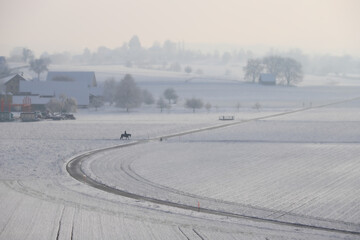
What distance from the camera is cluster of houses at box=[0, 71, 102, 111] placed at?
6744 centimetres

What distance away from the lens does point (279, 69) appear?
412 ft

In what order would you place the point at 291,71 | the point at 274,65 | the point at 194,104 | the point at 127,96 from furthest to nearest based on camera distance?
the point at 274,65 → the point at 291,71 → the point at 127,96 → the point at 194,104

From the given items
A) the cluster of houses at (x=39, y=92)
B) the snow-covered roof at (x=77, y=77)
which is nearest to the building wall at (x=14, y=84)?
the cluster of houses at (x=39, y=92)

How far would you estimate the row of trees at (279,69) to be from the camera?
402 ft

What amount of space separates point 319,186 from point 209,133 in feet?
69.1

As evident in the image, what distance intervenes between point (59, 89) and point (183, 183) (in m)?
56.9

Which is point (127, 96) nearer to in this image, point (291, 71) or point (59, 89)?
point (59, 89)

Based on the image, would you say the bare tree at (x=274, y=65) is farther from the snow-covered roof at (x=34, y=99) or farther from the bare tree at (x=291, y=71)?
the snow-covered roof at (x=34, y=99)

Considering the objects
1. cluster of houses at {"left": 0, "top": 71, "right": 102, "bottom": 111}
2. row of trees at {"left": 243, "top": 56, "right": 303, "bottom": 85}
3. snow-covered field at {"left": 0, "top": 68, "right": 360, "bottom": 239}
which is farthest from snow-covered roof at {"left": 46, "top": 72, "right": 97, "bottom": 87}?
snow-covered field at {"left": 0, "top": 68, "right": 360, "bottom": 239}

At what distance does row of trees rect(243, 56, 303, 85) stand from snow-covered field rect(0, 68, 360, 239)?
7824 centimetres

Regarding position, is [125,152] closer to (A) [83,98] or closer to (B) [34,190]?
(B) [34,190]

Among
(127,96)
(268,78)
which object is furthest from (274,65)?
(127,96)

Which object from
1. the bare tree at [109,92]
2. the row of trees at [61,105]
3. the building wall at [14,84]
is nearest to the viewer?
the row of trees at [61,105]

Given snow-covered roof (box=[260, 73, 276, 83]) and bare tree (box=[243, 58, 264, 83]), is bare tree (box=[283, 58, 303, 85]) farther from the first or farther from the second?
bare tree (box=[243, 58, 264, 83])
